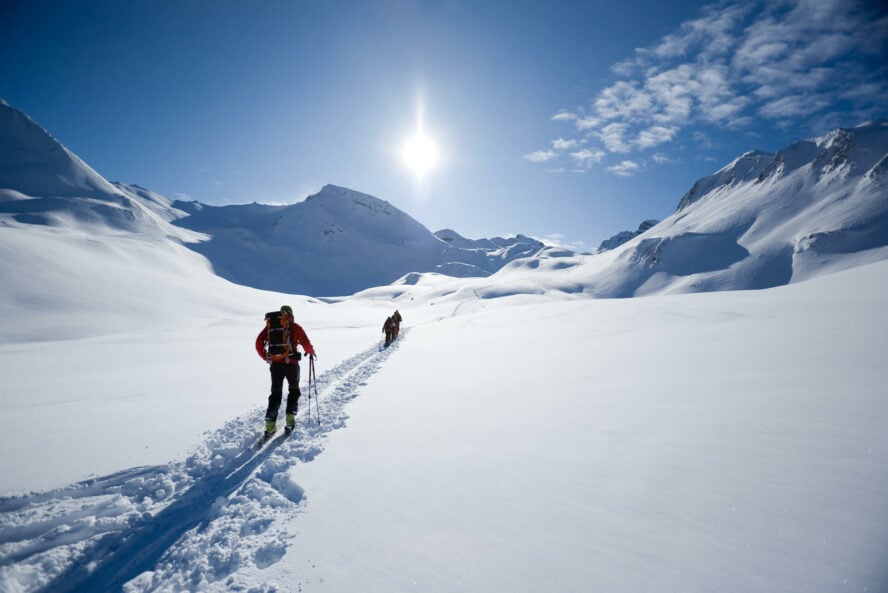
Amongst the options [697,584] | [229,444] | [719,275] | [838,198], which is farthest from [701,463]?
[838,198]

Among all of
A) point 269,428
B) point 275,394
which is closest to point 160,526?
point 269,428

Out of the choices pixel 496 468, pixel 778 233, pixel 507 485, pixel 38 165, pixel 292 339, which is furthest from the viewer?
pixel 38 165

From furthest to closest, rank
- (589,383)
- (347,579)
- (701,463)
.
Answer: (589,383)
(701,463)
(347,579)

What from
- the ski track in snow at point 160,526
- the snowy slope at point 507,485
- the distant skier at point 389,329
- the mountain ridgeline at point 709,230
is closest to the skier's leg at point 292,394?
the snowy slope at point 507,485

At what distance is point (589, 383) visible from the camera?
744cm

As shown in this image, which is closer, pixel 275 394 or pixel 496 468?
pixel 496 468

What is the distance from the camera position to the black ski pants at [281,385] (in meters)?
6.86

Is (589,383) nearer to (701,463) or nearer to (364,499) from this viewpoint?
(701,463)

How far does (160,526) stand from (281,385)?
9.42ft

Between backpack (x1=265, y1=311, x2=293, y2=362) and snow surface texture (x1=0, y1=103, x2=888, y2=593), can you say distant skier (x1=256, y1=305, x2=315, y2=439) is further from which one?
snow surface texture (x1=0, y1=103, x2=888, y2=593)

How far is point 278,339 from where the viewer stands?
746 centimetres

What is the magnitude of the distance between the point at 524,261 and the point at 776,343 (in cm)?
19268

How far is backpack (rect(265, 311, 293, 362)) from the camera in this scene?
24.3ft

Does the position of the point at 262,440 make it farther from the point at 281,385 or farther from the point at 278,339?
the point at 278,339
